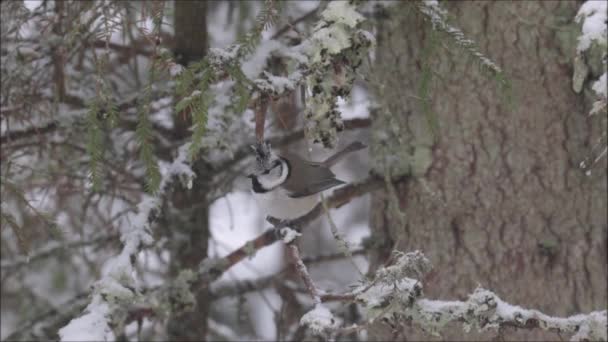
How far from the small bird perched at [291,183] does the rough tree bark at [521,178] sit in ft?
1.04

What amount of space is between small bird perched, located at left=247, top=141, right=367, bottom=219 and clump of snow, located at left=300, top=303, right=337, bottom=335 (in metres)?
0.92

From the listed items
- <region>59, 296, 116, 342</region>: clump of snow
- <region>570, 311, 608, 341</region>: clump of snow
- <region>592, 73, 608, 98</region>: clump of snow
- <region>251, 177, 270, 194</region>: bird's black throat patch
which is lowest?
<region>59, 296, 116, 342</region>: clump of snow

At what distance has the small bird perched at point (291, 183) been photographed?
3.22m

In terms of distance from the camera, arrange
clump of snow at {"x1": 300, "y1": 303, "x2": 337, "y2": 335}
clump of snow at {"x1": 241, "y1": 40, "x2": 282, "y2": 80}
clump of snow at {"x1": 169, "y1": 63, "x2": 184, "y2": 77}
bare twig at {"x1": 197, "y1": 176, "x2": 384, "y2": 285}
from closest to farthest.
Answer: clump of snow at {"x1": 300, "y1": 303, "x2": 337, "y2": 335}
clump of snow at {"x1": 169, "y1": 63, "x2": 184, "y2": 77}
clump of snow at {"x1": 241, "y1": 40, "x2": 282, "y2": 80}
bare twig at {"x1": 197, "y1": 176, "x2": 384, "y2": 285}

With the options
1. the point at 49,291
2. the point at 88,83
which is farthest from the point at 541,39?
the point at 49,291

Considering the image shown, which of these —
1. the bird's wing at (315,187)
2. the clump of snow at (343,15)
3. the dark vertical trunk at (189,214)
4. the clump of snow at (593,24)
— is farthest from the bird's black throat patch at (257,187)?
the clump of snow at (593,24)

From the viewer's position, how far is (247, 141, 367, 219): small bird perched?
10.6ft

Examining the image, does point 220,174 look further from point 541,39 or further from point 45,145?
point 541,39

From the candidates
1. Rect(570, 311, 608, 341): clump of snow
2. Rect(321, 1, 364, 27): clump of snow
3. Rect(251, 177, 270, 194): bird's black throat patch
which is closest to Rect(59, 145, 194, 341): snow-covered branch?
Rect(251, 177, 270, 194): bird's black throat patch

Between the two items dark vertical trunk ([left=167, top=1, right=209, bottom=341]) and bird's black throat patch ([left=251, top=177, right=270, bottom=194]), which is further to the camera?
dark vertical trunk ([left=167, top=1, right=209, bottom=341])

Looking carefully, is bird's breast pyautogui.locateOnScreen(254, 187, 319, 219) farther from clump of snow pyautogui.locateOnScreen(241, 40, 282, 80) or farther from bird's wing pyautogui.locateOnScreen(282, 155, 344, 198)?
clump of snow pyautogui.locateOnScreen(241, 40, 282, 80)

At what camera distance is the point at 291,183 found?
3305 millimetres

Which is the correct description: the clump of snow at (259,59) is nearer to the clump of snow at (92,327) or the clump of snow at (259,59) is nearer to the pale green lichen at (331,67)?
the pale green lichen at (331,67)

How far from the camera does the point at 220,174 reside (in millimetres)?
4250
